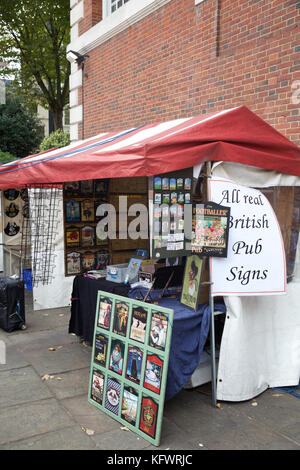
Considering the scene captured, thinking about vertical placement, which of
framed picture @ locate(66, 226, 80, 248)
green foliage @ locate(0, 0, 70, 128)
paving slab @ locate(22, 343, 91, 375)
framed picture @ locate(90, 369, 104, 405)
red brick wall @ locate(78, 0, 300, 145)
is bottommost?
paving slab @ locate(22, 343, 91, 375)

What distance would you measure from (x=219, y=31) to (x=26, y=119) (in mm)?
19490

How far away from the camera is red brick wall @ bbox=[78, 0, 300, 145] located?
5.81m

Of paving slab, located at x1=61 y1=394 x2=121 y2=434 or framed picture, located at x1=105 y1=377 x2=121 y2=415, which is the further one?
framed picture, located at x1=105 y1=377 x2=121 y2=415

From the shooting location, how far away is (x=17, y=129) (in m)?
23.5

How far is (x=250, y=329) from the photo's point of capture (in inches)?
173

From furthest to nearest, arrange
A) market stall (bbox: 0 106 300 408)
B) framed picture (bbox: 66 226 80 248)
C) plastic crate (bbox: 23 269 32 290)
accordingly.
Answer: plastic crate (bbox: 23 269 32 290) < framed picture (bbox: 66 226 80 248) < market stall (bbox: 0 106 300 408)

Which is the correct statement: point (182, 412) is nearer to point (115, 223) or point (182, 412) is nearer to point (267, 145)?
point (267, 145)

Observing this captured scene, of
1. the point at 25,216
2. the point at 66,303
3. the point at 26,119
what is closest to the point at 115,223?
the point at 66,303

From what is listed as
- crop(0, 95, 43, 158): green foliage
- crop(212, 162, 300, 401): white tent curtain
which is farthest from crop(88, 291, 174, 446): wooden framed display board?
crop(0, 95, 43, 158): green foliage

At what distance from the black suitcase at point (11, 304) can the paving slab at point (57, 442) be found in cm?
311

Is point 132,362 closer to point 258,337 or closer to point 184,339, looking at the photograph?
point 184,339

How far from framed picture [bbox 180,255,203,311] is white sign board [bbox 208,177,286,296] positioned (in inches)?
7.4

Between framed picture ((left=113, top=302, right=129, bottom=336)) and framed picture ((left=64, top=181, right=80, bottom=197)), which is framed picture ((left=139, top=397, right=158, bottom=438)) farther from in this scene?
framed picture ((left=64, top=181, right=80, bottom=197))

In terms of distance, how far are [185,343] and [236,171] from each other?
A: 5.97ft
